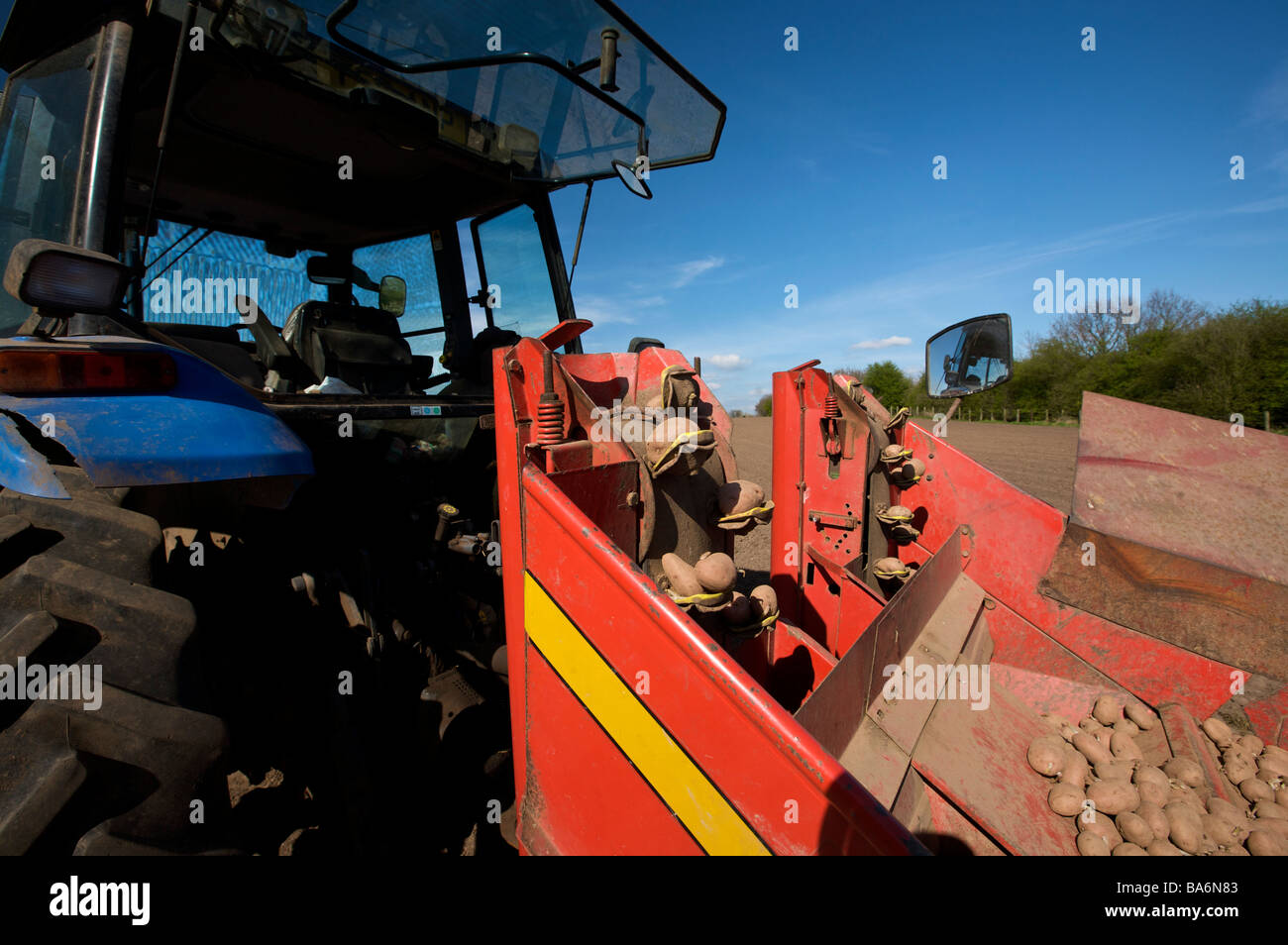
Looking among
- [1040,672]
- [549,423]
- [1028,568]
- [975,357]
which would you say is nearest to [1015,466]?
[975,357]

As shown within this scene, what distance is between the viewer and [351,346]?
2.42 m

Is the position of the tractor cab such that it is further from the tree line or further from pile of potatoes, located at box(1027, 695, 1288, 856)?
the tree line

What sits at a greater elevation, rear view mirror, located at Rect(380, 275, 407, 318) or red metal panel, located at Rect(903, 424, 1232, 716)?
rear view mirror, located at Rect(380, 275, 407, 318)

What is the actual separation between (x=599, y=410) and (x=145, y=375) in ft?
3.40

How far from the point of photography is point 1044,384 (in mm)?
35281

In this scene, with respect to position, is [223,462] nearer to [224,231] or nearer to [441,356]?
[441,356]

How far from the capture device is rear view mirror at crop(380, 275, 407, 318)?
2.84m

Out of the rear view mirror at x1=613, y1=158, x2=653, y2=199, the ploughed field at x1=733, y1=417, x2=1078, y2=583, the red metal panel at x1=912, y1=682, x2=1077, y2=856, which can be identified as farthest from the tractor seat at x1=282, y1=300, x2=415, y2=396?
the ploughed field at x1=733, y1=417, x2=1078, y2=583

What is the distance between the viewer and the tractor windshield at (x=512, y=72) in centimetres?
176

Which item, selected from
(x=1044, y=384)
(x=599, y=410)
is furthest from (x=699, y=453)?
(x=1044, y=384)

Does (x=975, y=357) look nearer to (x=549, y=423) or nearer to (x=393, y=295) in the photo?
(x=549, y=423)

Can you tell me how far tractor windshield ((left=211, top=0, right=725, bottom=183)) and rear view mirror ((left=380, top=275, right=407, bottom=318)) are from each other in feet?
2.50

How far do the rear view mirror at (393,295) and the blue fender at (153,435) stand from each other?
1419mm
